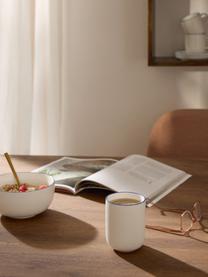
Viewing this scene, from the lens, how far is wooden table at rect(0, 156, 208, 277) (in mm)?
954

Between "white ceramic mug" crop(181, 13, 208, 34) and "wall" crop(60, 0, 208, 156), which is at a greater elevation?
"white ceramic mug" crop(181, 13, 208, 34)

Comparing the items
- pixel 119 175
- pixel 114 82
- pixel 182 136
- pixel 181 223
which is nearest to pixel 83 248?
pixel 181 223

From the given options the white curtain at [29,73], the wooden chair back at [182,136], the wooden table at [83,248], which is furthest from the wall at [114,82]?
the wooden table at [83,248]

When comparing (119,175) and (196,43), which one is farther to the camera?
(196,43)

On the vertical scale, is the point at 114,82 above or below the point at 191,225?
above

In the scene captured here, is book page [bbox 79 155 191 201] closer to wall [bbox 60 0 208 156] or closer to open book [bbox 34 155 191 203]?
open book [bbox 34 155 191 203]

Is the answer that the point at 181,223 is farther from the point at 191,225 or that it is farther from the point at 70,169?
the point at 70,169

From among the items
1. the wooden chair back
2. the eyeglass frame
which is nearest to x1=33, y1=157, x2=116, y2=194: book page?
the eyeglass frame

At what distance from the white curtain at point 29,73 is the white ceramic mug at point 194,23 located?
2.03 feet

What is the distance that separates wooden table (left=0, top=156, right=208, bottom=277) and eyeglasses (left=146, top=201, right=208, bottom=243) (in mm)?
22

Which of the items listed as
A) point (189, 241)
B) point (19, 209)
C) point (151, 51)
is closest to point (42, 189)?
point (19, 209)

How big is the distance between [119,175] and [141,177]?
2.5 inches

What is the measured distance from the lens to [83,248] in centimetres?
105

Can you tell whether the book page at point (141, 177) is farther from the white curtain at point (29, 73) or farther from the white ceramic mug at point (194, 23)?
the white curtain at point (29, 73)
